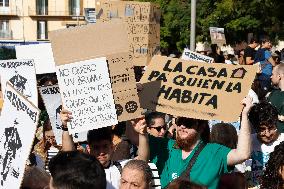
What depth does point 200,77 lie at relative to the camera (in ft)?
16.0

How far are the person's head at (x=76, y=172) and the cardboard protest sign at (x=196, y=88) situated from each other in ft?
5.39

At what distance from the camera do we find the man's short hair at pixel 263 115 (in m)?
5.24

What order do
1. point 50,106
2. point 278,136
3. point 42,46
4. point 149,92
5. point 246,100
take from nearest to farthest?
point 246,100, point 149,92, point 278,136, point 50,106, point 42,46

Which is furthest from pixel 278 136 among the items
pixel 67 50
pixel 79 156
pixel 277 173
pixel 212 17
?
pixel 212 17

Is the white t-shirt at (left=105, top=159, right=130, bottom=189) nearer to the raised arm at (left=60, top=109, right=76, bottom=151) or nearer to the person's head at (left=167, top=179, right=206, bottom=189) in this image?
the raised arm at (left=60, top=109, right=76, bottom=151)

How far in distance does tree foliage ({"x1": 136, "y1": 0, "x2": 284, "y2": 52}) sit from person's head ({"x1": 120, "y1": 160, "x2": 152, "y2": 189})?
19.5 metres

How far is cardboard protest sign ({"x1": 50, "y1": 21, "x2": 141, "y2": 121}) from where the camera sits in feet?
15.3

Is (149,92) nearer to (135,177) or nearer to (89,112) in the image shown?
(89,112)

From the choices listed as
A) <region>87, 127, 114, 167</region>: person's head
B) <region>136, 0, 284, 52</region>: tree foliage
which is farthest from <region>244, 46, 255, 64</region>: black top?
<region>136, 0, 284, 52</region>: tree foliage

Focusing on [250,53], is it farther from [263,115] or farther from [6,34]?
[6,34]

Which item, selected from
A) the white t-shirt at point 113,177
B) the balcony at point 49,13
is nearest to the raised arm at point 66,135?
the white t-shirt at point 113,177

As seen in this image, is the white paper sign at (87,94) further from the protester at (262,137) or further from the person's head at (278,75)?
the person's head at (278,75)

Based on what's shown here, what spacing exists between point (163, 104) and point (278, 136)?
1108mm

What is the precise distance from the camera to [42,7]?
211 feet
